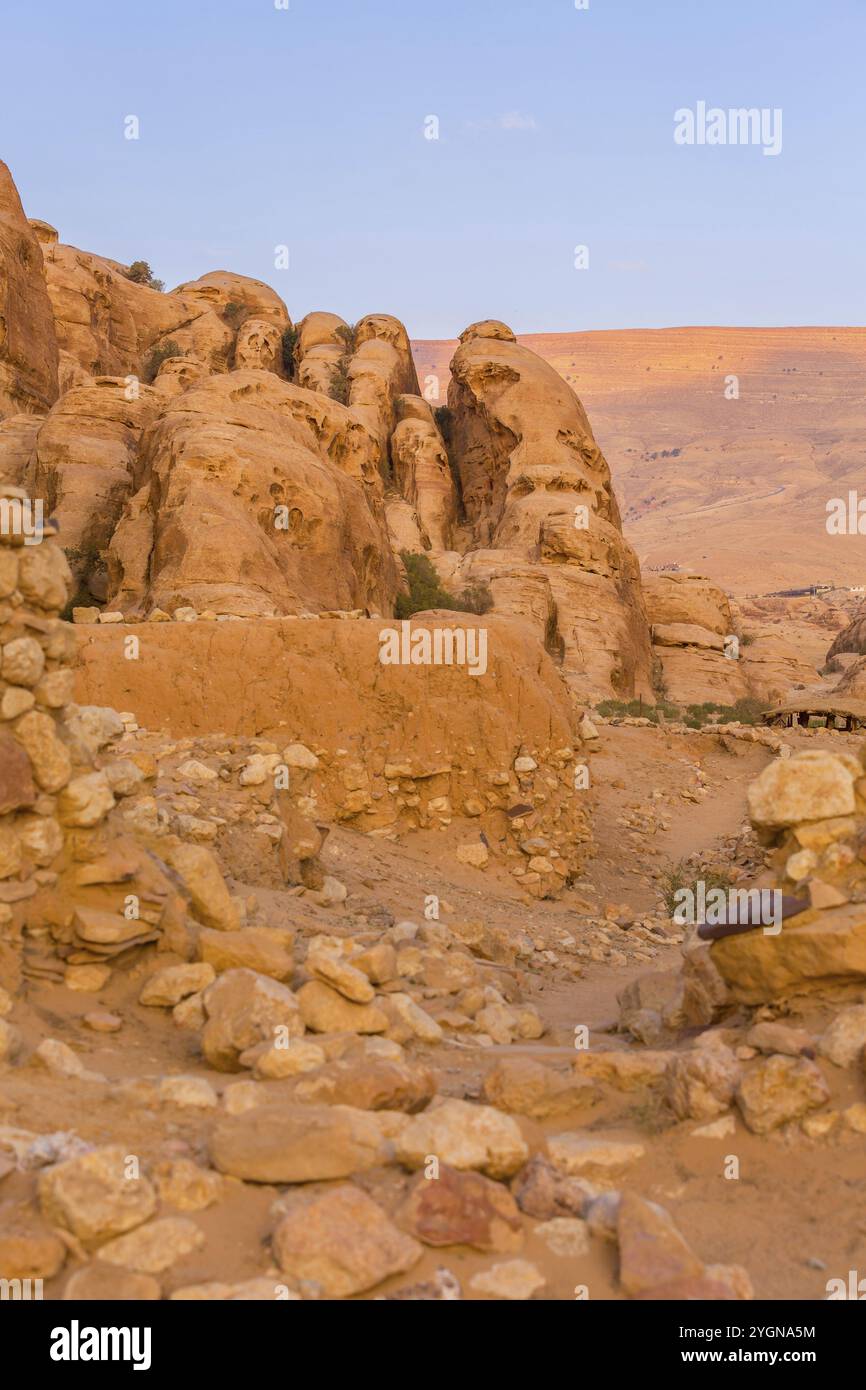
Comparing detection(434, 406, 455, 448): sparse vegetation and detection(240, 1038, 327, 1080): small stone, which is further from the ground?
detection(434, 406, 455, 448): sparse vegetation

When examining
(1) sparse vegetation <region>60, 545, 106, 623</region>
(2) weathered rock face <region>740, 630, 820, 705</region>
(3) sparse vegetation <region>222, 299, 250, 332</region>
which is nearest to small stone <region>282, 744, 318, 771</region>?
(1) sparse vegetation <region>60, 545, 106, 623</region>

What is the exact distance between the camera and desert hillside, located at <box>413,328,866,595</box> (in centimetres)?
7150

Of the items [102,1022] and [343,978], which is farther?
[343,978]

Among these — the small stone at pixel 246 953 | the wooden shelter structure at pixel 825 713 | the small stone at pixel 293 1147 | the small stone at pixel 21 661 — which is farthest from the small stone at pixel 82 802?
the wooden shelter structure at pixel 825 713

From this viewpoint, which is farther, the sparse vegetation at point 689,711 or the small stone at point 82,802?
the sparse vegetation at point 689,711

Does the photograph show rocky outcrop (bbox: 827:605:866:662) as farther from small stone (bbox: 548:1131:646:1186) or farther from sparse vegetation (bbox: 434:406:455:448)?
small stone (bbox: 548:1131:646:1186)

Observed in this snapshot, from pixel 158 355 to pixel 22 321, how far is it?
915 centimetres

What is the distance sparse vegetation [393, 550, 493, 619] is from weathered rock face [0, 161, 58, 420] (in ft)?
33.9

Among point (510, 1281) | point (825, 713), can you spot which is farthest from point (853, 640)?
point (510, 1281)

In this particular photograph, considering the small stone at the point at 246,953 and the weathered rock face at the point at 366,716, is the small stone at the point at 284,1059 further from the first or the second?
the weathered rock face at the point at 366,716

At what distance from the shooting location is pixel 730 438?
113m

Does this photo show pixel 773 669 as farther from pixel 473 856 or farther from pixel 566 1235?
pixel 566 1235

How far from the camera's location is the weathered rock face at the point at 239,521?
50.9 ft

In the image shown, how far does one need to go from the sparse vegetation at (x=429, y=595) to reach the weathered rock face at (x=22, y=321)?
1034 centimetres
